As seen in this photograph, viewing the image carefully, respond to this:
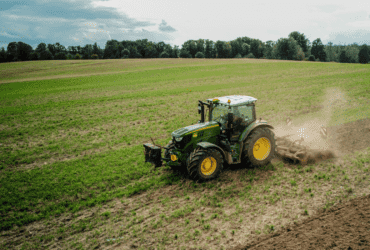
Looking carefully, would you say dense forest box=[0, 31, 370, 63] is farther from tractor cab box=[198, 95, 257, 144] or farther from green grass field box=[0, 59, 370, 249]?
tractor cab box=[198, 95, 257, 144]

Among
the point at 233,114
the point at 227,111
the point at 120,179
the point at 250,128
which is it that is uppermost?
the point at 227,111

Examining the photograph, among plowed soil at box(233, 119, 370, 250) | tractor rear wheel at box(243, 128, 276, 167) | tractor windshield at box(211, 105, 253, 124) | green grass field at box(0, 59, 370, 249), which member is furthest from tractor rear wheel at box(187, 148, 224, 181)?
plowed soil at box(233, 119, 370, 250)

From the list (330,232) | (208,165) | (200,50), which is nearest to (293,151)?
(208,165)

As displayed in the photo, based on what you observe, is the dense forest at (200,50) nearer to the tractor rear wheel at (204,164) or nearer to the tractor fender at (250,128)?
the tractor fender at (250,128)

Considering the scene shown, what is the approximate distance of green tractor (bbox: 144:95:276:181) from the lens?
814 cm

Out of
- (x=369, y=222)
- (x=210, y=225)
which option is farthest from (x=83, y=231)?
(x=369, y=222)

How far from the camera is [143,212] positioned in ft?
23.6

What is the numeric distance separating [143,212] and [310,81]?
103 ft

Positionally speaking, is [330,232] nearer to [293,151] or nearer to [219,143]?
[219,143]

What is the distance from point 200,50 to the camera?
118812 millimetres

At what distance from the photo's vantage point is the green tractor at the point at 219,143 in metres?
8.14

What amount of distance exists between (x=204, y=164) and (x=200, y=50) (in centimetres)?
11709

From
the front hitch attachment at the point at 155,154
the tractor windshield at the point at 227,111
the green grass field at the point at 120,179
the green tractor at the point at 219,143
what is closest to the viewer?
the green grass field at the point at 120,179

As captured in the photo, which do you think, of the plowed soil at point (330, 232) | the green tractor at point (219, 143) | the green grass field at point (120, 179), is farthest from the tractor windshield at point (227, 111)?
the plowed soil at point (330, 232)
